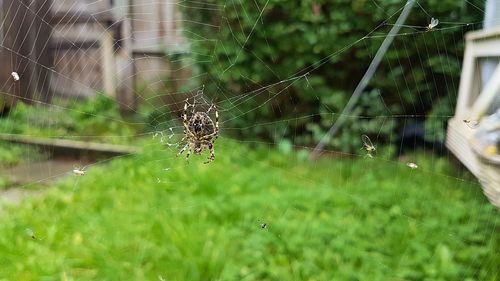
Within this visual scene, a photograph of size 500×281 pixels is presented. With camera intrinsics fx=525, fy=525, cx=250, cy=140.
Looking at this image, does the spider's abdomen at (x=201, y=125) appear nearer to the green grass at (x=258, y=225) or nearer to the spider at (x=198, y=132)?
the spider at (x=198, y=132)

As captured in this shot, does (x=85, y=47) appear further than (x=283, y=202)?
Yes

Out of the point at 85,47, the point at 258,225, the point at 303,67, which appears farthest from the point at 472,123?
the point at 85,47

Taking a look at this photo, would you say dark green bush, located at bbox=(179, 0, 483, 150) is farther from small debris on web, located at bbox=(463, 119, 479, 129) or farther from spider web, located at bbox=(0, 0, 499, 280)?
small debris on web, located at bbox=(463, 119, 479, 129)

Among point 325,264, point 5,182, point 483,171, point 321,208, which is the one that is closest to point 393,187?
point 321,208

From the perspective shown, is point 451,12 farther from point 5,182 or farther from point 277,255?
point 5,182

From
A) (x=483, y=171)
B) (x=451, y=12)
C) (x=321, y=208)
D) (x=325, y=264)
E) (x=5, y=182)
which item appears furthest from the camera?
(x=5, y=182)

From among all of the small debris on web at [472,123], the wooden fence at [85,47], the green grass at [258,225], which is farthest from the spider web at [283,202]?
the wooden fence at [85,47]

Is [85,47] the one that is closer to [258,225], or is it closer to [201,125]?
[201,125]
